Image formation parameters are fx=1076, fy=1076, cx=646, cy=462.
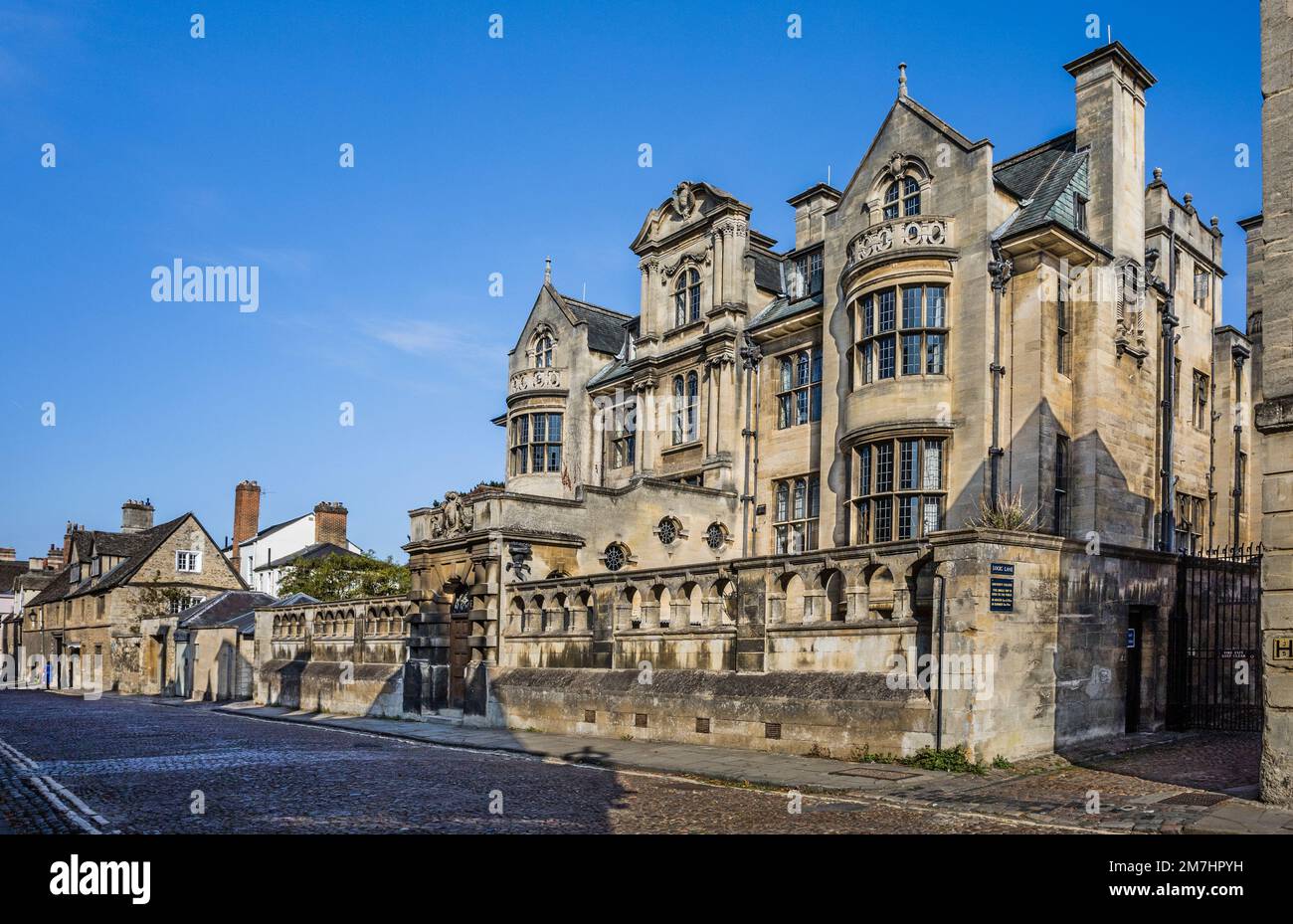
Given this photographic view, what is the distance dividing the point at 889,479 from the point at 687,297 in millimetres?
10760

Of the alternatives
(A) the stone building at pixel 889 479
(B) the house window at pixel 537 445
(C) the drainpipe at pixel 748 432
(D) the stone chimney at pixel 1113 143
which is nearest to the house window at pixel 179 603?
(B) the house window at pixel 537 445

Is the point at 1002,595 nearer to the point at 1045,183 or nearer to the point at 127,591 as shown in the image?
the point at 1045,183

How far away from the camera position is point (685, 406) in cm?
3197

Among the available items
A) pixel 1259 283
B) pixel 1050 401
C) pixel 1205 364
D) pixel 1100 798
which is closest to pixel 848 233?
pixel 1050 401

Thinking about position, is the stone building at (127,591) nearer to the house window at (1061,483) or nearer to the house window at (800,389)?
the house window at (800,389)

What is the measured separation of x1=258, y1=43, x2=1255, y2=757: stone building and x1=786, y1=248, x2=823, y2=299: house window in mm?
80

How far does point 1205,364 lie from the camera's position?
Result: 29.0 m

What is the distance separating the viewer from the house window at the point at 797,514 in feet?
91.4

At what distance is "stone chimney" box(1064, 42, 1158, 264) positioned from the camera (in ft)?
78.9

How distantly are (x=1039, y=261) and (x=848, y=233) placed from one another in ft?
17.0

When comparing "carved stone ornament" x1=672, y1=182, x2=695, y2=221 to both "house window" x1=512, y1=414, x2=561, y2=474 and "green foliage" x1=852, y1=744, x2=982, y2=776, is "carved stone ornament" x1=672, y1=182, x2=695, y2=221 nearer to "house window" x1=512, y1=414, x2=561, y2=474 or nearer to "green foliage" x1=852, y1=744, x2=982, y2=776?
"house window" x1=512, y1=414, x2=561, y2=474

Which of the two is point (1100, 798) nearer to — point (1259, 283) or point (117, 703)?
point (1259, 283)

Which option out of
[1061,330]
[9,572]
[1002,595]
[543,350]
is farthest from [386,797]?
[9,572]

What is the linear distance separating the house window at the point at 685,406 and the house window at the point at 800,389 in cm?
298
